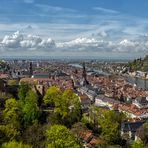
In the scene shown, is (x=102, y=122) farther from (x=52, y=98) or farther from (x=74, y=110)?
(x=52, y=98)

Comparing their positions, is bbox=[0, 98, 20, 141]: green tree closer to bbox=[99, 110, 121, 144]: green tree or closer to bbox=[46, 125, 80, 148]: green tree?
bbox=[46, 125, 80, 148]: green tree

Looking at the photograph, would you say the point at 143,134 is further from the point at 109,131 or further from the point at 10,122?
the point at 10,122

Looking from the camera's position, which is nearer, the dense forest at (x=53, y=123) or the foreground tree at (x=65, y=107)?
the dense forest at (x=53, y=123)

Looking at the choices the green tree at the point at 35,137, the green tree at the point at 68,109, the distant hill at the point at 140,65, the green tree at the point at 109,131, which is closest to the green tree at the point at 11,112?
the green tree at the point at 35,137

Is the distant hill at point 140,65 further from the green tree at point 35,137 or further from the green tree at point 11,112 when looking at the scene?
the green tree at point 35,137

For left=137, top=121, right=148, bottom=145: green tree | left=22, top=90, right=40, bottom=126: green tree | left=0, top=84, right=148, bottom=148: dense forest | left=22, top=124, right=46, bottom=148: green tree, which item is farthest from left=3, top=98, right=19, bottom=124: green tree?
left=137, top=121, right=148, bottom=145: green tree

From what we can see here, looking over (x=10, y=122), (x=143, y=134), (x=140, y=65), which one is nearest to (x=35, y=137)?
(x=10, y=122)

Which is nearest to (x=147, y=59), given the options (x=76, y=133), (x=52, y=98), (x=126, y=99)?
(x=126, y=99)

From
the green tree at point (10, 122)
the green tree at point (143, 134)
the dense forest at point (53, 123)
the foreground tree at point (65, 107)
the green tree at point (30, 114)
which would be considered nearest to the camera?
the dense forest at point (53, 123)
